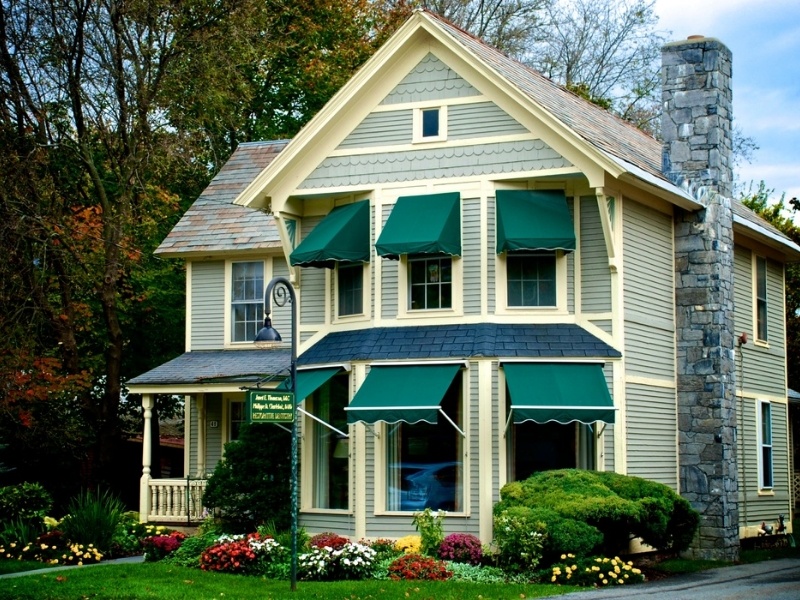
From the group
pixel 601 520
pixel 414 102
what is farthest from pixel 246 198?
pixel 601 520

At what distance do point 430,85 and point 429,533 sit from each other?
26.0 feet

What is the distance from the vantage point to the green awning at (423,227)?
67.6ft

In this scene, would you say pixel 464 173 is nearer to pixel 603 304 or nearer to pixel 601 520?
pixel 603 304

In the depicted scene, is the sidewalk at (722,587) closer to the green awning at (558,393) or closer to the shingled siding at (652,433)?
the shingled siding at (652,433)

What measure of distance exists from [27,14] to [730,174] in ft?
53.2

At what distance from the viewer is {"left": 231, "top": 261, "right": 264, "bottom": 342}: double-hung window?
89.3 feet

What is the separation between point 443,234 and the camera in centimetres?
2067

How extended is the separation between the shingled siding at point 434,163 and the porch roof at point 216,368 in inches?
175

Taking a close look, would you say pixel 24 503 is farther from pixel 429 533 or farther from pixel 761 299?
pixel 761 299

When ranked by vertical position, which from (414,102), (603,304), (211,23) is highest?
(211,23)

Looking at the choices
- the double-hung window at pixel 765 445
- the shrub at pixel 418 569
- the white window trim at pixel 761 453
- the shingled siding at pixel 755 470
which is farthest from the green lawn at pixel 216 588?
the double-hung window at pixel 765 445

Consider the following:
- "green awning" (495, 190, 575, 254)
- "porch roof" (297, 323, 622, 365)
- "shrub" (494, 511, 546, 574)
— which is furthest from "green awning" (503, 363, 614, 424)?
"green awning" (495, 190, 575, 254)

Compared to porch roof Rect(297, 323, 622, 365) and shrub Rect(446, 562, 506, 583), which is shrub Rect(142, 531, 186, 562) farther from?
shrub Rect(446, 562, 506, 583)

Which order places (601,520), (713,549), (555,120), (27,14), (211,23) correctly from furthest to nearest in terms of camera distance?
(211,23), (27,14), (713,549), (555,120), (601,520)
